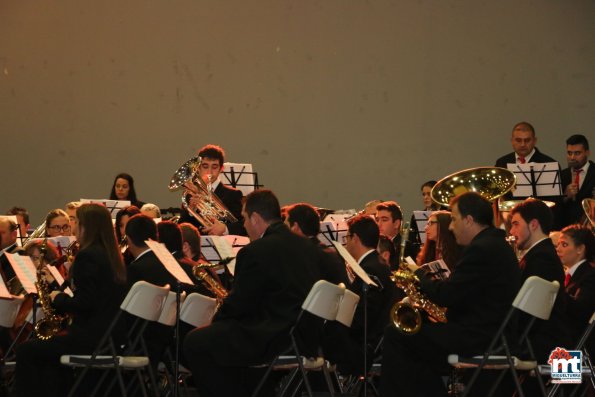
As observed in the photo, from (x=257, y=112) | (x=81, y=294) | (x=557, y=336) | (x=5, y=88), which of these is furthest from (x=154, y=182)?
(x=557, y=336)

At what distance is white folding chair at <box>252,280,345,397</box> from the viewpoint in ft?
17.5

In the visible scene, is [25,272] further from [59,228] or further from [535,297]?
[535,297]

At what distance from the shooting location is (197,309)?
6273mm

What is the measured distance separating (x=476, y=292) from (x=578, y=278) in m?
1.16

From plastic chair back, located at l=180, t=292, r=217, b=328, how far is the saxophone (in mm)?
1201

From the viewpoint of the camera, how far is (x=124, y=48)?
467 inches

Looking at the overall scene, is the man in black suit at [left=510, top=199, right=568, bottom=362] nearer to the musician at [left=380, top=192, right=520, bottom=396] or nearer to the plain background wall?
the musician at [left=380, top=192, right=520, bottom=396]

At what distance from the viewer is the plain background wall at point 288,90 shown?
1129 cm

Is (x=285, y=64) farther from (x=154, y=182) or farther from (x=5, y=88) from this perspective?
(x=5, y=88)

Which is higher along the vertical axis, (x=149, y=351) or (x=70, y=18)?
(x=70, y=18)

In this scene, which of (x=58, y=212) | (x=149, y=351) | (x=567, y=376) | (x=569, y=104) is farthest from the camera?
(x=569, y=104)

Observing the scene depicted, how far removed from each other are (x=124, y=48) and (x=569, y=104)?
526cm

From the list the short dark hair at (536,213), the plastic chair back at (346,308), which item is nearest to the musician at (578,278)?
the short dark hair at (536,213)

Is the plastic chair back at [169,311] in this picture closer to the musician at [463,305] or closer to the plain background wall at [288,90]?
the musician at [463,305]
